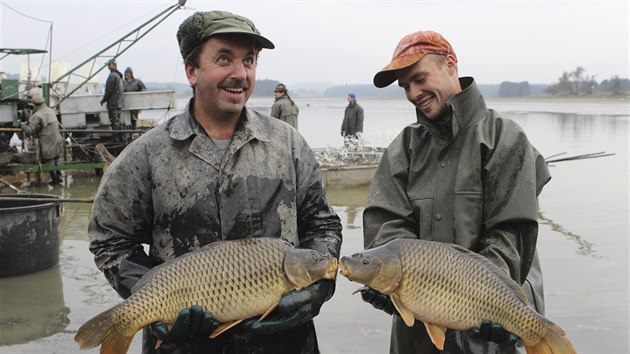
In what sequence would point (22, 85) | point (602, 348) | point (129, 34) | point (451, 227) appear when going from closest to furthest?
point (451, 227), point (602, 348), point (129, 34), point (22, 85)

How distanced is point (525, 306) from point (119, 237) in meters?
1.76

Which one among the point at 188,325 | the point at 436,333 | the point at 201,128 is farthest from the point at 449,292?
the point at 201,128

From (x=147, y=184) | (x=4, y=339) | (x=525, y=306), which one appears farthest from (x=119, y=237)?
(x=4, y=339)

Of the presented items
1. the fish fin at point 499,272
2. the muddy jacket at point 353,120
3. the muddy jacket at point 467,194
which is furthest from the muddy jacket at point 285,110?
the fish fin at point 499,272

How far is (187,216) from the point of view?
2.69 meters

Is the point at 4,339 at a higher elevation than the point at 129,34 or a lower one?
lower

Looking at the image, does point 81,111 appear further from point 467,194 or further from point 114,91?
point 467,194

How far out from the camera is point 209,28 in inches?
105

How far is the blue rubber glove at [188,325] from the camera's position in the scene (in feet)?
7.86

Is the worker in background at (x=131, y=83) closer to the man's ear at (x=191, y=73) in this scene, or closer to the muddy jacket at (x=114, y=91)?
the muddy jacket at (x=114, y=91)

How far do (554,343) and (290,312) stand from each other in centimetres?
112

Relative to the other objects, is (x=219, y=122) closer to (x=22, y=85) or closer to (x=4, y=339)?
(x=4, y=339)

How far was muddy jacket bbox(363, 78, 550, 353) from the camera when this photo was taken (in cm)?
291

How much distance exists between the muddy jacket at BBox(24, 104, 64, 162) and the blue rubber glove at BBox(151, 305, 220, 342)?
12133 millimetres
